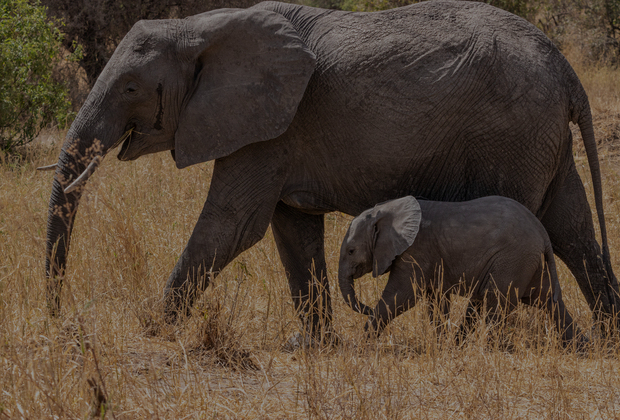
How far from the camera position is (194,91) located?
459 centimetres

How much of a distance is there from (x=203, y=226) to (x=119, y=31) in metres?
9.68

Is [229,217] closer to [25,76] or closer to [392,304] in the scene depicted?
[392,304]

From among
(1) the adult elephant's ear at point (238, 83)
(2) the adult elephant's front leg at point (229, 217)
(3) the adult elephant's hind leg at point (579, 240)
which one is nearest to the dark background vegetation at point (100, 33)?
(1) the adult elephant's ear at point (238, 83)

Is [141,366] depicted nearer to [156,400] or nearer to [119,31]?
[156,400]

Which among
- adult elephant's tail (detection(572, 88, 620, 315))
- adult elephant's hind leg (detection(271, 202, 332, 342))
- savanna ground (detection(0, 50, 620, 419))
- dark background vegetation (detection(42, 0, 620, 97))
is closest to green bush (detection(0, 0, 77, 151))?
dark background vegetation (detection(42, 0, 620, 97))

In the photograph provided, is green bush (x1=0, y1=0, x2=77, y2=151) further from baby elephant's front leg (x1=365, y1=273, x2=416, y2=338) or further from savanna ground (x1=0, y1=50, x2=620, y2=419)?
baby elephant's front leg (x1=365, y1=273, x2=416, y2=338)

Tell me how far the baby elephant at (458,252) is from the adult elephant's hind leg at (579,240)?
0.58 meters

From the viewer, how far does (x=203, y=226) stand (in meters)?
4.57

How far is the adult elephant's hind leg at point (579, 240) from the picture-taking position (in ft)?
16.1

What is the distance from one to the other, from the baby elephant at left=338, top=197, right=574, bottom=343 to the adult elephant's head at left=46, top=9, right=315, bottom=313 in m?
0.84

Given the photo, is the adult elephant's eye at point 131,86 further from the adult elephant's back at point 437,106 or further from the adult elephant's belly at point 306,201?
the adult elephant's belly at point 306,201

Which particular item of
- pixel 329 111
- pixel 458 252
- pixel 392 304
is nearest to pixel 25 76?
pixel 329 111

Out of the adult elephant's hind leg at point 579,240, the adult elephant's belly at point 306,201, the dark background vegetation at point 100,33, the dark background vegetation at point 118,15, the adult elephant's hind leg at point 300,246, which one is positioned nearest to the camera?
the adult elephant's belly at point 306,201

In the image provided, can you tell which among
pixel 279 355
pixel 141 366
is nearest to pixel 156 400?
pixel 141 366
